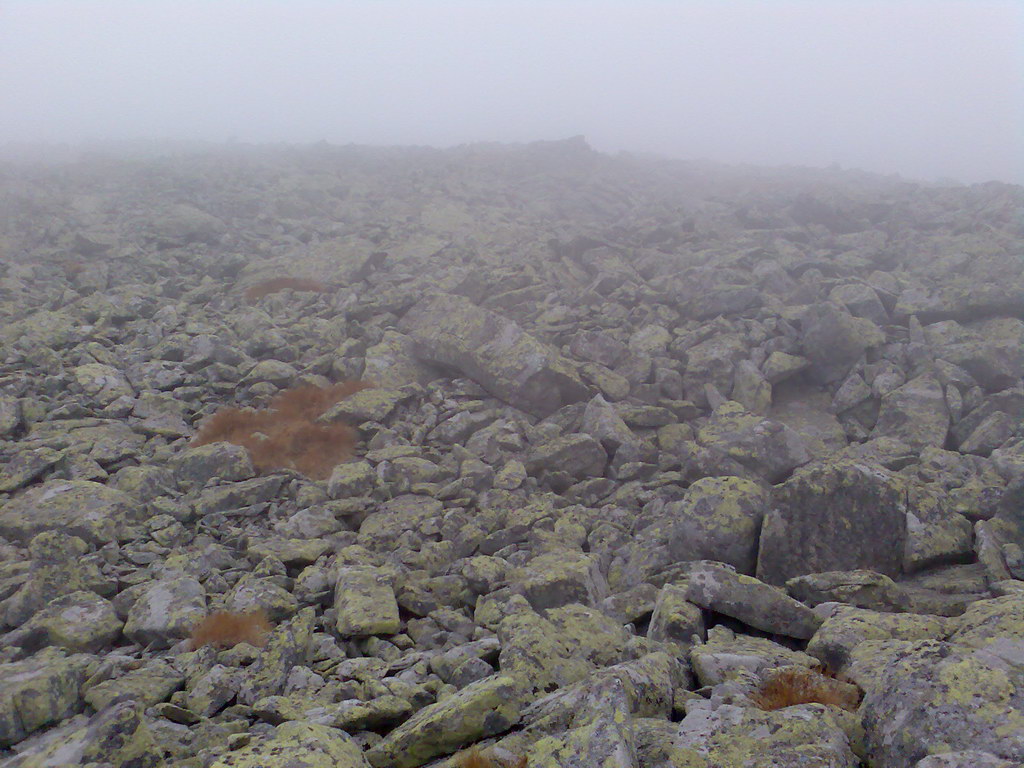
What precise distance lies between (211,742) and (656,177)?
195 feet

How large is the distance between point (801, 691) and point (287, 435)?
13.7m

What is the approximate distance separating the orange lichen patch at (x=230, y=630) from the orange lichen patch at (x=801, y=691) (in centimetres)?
731

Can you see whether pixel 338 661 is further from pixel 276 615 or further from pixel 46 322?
pixel 46 322

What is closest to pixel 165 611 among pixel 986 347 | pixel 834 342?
pixel 834 342

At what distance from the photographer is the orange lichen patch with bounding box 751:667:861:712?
664cm

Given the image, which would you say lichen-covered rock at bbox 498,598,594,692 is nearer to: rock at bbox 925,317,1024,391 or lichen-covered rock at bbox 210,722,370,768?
lichen-covered rock at bbox 210,722,370,768

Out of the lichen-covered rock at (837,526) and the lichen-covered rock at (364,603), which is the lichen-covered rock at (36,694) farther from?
the lichen-covered rock at (837,526)

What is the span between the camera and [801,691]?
682 cm

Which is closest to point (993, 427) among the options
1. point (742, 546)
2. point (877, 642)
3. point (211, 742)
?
point (742, 546)

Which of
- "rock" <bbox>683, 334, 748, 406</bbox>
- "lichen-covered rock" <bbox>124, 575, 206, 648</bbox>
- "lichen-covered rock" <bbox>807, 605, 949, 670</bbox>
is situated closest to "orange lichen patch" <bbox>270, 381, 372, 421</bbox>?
"lichen-covered rock" <bbox>124, 575, 206, 648</bbox>

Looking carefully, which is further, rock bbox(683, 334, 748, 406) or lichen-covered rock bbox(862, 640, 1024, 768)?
rock bbox(683, 334, 748, 406)

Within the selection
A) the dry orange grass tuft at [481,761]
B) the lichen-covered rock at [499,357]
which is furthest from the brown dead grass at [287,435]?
the dry orange grass tuft at [481,761]

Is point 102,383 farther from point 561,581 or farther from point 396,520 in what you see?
point 561,581

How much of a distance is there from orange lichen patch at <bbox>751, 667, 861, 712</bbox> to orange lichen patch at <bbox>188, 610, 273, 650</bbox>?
288 inches
